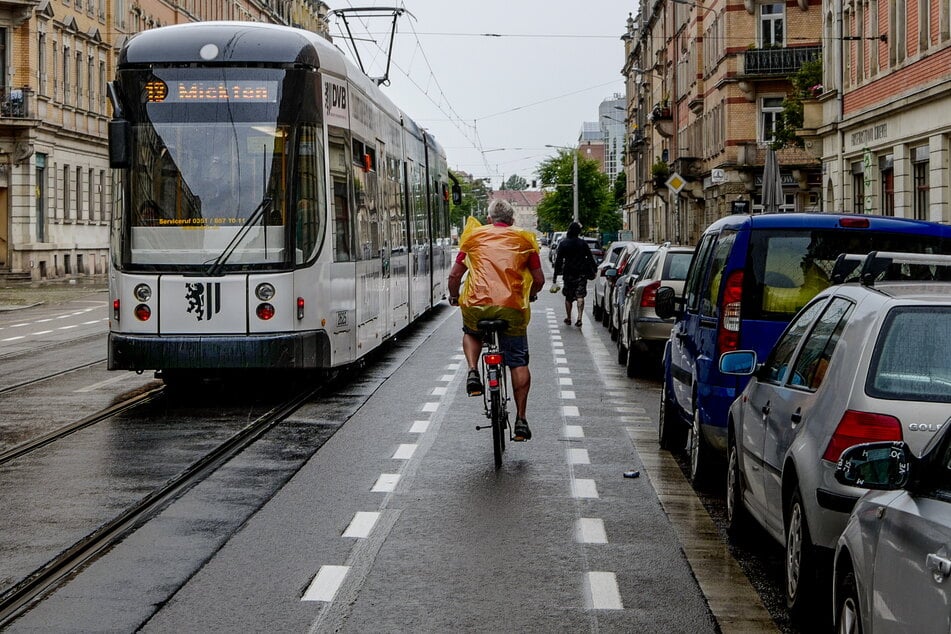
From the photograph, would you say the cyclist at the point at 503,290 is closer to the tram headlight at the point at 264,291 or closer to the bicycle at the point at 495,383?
the bicycle at the point at 495,383

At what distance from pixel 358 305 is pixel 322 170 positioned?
7.26 feet

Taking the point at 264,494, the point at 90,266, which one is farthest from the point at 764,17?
the point at 264,494

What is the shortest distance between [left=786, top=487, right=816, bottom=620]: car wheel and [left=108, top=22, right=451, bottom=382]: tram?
8.83 m

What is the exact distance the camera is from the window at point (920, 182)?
31.3m

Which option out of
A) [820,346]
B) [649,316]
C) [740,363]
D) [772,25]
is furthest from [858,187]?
[820,346]

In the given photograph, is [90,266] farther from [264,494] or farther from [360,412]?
[264,494]

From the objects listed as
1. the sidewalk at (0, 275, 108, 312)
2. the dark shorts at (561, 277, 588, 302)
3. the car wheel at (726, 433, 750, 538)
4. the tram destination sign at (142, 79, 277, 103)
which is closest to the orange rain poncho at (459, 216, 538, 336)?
the car wheel at (726, 433, 750, 538)

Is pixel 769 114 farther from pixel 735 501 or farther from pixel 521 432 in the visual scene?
pixel 735 501

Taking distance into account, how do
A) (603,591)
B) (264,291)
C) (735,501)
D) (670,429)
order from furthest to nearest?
(264,291), (670,429), (735,501), (603,591)

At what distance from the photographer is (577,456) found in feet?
39.0

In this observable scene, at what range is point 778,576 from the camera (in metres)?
7.66

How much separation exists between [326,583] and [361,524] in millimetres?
1588

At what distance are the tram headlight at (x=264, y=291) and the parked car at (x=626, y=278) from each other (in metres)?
8.10

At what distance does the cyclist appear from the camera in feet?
37.9
